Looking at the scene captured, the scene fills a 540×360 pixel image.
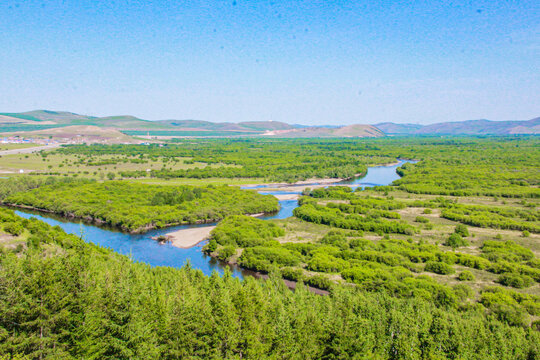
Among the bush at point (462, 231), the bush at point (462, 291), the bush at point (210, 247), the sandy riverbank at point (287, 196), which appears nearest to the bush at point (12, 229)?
the bush at point (210, 247)

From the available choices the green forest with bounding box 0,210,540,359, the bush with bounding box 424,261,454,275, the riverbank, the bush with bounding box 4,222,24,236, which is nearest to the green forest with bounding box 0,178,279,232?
the riverbank

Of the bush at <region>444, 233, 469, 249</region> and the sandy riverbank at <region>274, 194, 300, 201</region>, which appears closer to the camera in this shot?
the bush at <region>444, 233, 469, 249</region>

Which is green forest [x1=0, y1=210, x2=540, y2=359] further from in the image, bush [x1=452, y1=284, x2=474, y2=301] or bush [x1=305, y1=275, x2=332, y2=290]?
bush [x1=305, y1=275, x2=332, y2=290]

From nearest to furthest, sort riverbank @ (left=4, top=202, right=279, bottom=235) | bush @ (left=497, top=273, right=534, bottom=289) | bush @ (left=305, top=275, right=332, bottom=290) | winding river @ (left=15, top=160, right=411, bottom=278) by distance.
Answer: bush @ (left=497, top=273, right=534, bottom=289), bush @ (left=305, top=275, right=332, bottom=290), winding river @ (left=15, top=160, right=411, bottom=278), riverbank @ (left=4, top=202, right=279, bottom=235)

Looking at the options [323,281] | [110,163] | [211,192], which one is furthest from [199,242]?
[110,163]

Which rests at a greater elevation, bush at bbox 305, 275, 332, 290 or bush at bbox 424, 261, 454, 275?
bush at bbox 424, 261, 454, 275

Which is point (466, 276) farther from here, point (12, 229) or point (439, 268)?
point (12, 229)

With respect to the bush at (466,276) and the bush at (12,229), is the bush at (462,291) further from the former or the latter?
the bush at (12,229)

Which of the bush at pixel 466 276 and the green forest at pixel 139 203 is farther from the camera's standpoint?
the green forest at pixel 139 203
